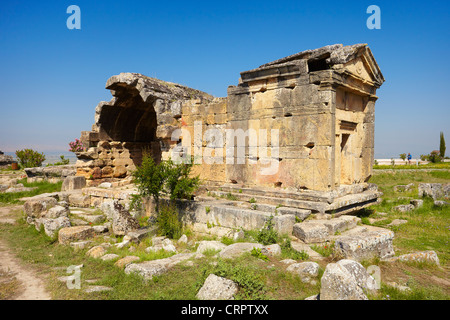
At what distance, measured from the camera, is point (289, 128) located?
7480 mm

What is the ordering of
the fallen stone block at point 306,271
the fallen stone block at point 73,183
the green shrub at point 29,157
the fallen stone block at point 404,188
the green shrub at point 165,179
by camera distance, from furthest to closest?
the green shrub at point 29,157 < the fallen stone block at point 404,188 < the fallen stone block at point 73,183 < the green shrub at point 165,179 < the fallen stone block at point 306,271

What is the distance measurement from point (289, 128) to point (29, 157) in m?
18.2

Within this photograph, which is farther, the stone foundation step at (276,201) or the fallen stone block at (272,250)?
the stone foundation step at (276,201)

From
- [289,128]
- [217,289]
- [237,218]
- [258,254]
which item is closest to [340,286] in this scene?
[217,289]

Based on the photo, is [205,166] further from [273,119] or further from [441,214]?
[441,214]

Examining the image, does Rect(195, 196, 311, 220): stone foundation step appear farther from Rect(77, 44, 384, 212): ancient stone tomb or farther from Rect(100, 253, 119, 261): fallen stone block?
Rect(100, 253, 119, 261): fallen stone block

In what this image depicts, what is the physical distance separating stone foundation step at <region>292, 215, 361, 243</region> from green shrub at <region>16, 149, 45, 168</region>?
18.5 m

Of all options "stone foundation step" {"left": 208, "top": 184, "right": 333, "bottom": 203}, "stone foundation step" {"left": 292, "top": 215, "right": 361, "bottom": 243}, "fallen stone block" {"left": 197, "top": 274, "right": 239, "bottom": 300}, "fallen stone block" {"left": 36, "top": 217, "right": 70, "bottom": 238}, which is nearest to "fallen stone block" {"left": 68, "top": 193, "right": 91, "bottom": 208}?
"fallen stone block" {"left": 36, "top": 217, "right": 70, "bottom": 238}

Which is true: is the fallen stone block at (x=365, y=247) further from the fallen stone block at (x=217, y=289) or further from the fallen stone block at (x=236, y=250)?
the fallen stone block at (x=217, y=289)

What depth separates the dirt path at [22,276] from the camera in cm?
430

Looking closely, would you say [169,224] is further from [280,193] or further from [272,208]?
[280,193]

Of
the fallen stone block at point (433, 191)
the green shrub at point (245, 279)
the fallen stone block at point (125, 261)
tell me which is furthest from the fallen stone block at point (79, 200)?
the fallen stone block at point (433, 191)

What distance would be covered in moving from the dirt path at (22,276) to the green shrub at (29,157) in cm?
1386
